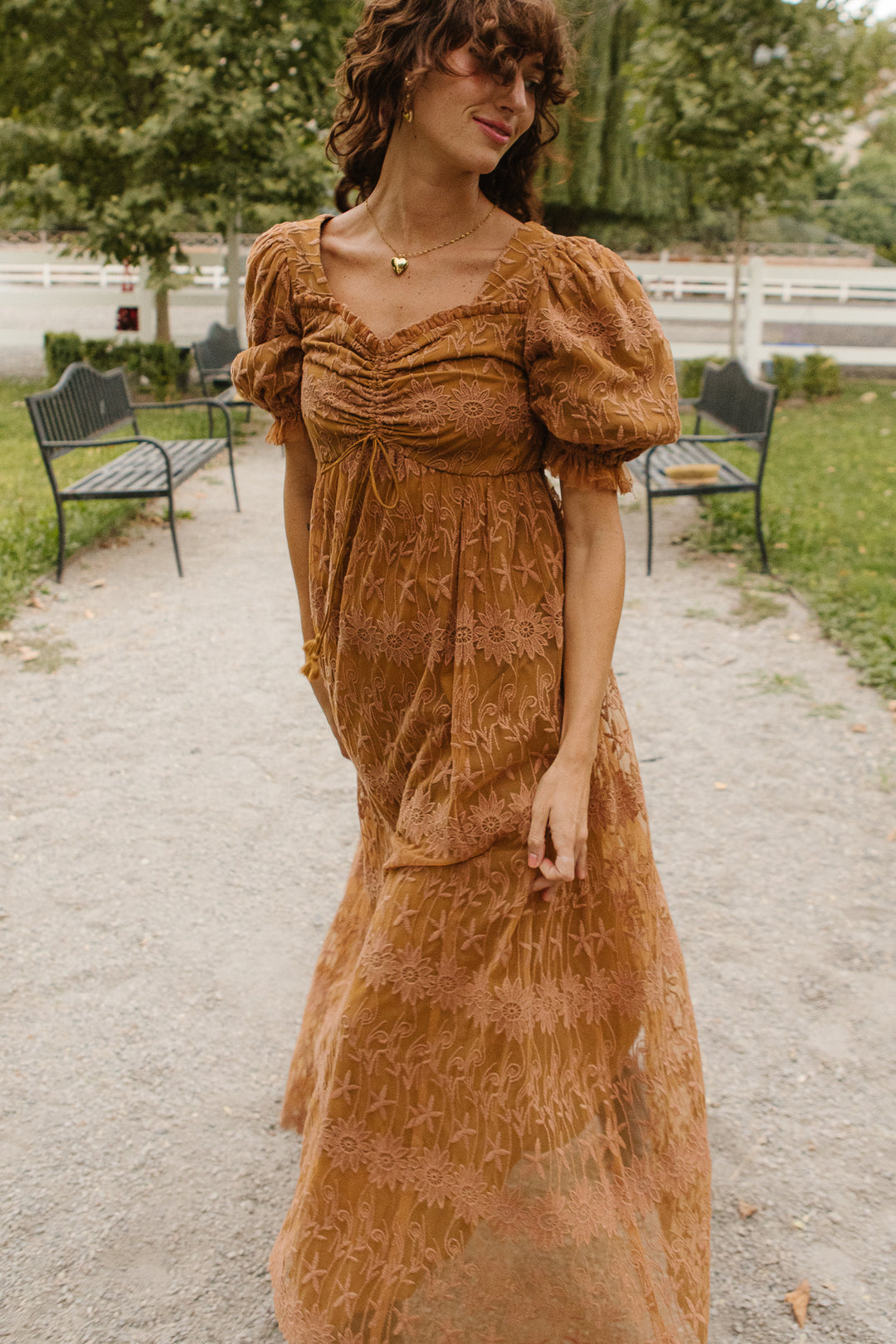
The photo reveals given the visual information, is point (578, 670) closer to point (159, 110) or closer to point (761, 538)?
point (761, 538)

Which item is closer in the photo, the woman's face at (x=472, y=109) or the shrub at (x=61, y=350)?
the woman's face at (x=472, y=109)

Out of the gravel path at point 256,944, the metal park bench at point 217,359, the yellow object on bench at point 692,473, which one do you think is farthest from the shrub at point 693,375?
the gravel path at point 256,944

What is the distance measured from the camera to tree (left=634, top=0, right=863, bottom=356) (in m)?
11.7

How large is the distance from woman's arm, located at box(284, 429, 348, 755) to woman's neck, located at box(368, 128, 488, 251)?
1.27 ft

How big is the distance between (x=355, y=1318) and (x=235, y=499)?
24.5ft

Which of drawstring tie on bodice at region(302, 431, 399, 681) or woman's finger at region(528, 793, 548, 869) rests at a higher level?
drawstring tie on bodice at region(302, 431, 399, 681)

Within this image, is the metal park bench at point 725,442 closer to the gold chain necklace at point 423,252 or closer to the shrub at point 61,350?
the gold chain necklace at point 423,252

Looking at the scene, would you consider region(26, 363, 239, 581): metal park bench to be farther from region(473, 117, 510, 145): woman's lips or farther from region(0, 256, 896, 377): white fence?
region(0, 256, 896, 377): white fence

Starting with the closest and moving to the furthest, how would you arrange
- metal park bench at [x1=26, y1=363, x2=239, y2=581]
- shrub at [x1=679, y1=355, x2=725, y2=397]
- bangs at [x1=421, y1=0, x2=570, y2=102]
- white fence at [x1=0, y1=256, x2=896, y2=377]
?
1. bangs at [x1=421, y1=0, x2=570, y2=102]
2. metal park bench at [x1=26, y1=363, x2=239, y2=581]
3. shrub at [x1=679, y1=355, x2=725, y2=397]
4. white fence at [x1=0, y1=256, x2=896, y2=377]

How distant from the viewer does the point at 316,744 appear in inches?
189

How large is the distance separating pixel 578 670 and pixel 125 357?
503 inches

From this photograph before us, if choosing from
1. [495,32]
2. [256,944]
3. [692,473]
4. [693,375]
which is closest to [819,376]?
[693,375]

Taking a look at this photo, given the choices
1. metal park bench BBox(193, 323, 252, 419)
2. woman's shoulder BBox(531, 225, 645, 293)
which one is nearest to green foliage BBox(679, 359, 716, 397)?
metal park bench BBox(193, 323, 252, 419)

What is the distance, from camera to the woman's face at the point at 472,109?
160 centimetres
